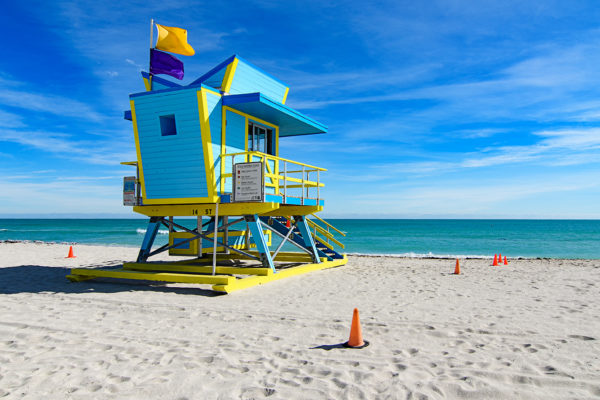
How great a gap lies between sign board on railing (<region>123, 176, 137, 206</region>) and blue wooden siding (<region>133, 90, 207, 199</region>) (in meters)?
0.83

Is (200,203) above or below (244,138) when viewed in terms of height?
below

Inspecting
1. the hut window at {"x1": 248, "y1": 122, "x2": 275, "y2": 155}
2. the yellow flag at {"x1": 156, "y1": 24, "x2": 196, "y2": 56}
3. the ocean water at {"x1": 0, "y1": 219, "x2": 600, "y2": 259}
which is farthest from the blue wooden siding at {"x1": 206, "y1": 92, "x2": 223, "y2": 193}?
the ocean water at {"x1": 0, "y1": 219, "x2": 600, "y2": 259}

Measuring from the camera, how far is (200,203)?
41.4 ft

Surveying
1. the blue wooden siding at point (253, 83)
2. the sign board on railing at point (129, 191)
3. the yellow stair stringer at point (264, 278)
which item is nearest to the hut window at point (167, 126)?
the blue wooden siding at point (253, 83)

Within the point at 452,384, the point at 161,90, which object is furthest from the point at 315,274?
the point at 452,384

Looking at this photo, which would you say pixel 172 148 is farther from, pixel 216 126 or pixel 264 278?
pixel 264 278

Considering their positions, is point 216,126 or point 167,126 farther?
point 167,126

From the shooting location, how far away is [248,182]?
11.6 meters

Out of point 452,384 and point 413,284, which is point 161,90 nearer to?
point 413,284

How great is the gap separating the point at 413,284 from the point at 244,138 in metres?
6.98

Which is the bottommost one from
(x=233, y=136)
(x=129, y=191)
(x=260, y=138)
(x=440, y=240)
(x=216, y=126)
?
(x=440, y=240)

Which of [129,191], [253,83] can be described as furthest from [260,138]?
[129,191]

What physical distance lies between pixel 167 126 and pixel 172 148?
819 millimetres

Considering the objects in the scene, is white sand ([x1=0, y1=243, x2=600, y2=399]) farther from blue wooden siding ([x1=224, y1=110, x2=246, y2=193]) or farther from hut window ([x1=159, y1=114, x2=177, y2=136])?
hut window ([x1=159, y1=114, x2=177, y2=136])
